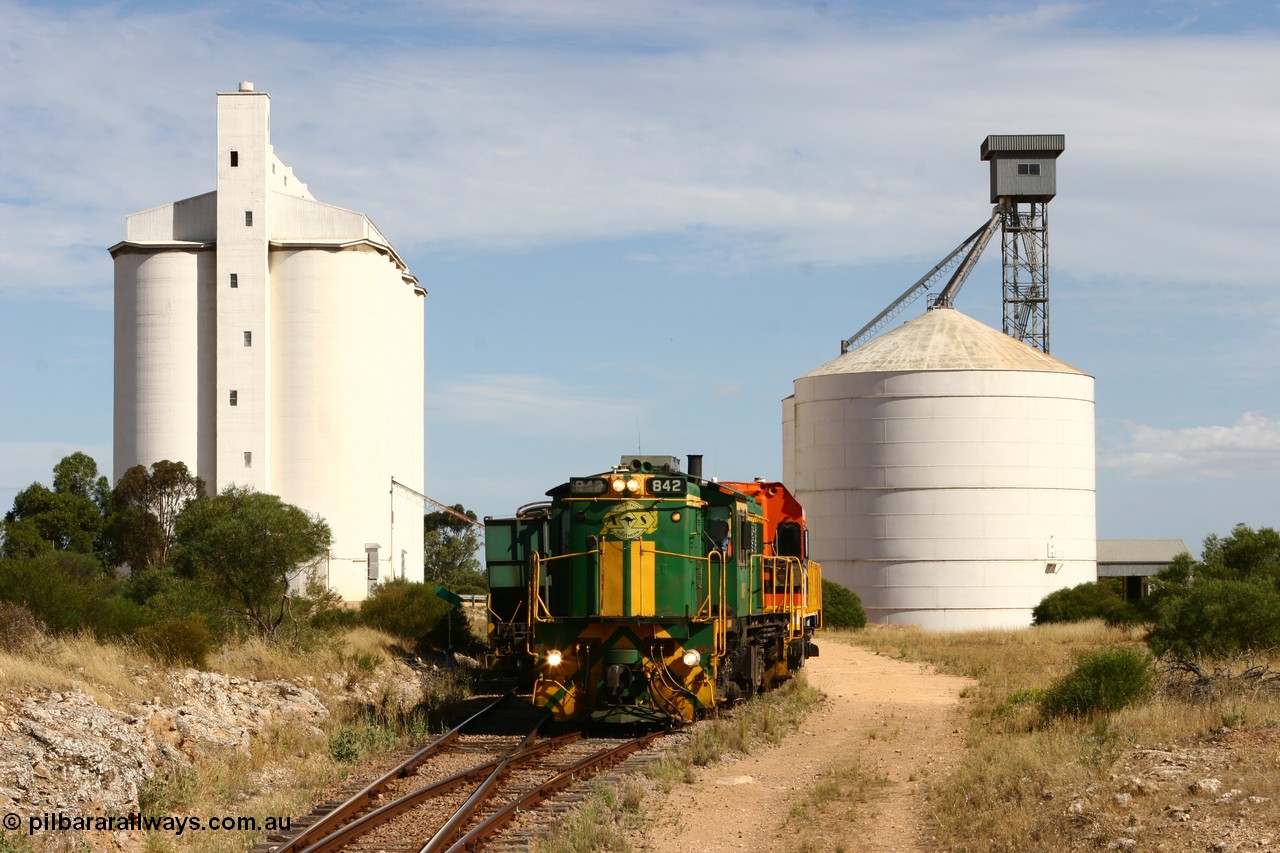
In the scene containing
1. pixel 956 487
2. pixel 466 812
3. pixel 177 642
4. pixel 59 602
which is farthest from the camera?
pixel 956 487

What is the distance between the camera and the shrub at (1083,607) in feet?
174

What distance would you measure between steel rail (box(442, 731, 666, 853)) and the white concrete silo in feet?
134

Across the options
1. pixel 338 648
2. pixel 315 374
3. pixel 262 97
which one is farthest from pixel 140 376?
pixel 338 648

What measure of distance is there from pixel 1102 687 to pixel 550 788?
876 cm

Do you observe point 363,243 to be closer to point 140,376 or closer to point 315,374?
point 315,374

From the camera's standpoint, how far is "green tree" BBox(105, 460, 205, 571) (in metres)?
63.8

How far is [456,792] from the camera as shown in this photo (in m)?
15.5

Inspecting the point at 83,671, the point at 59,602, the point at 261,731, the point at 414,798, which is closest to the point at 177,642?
the point at 59,602

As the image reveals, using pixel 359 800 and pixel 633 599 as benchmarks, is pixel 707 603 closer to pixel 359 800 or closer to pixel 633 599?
pixel 633 599

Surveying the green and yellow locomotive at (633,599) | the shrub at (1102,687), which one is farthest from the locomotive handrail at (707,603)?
the shrub at (1102,687)

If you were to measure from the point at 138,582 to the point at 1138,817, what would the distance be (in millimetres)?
41074

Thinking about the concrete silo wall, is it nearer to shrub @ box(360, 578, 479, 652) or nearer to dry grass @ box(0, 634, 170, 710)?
shrub @ box(360, 578, 479, 652)

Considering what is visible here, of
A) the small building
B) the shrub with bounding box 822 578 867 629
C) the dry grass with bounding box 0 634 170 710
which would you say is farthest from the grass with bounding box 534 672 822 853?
the small building

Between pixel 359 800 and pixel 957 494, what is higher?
pixel 957 494
